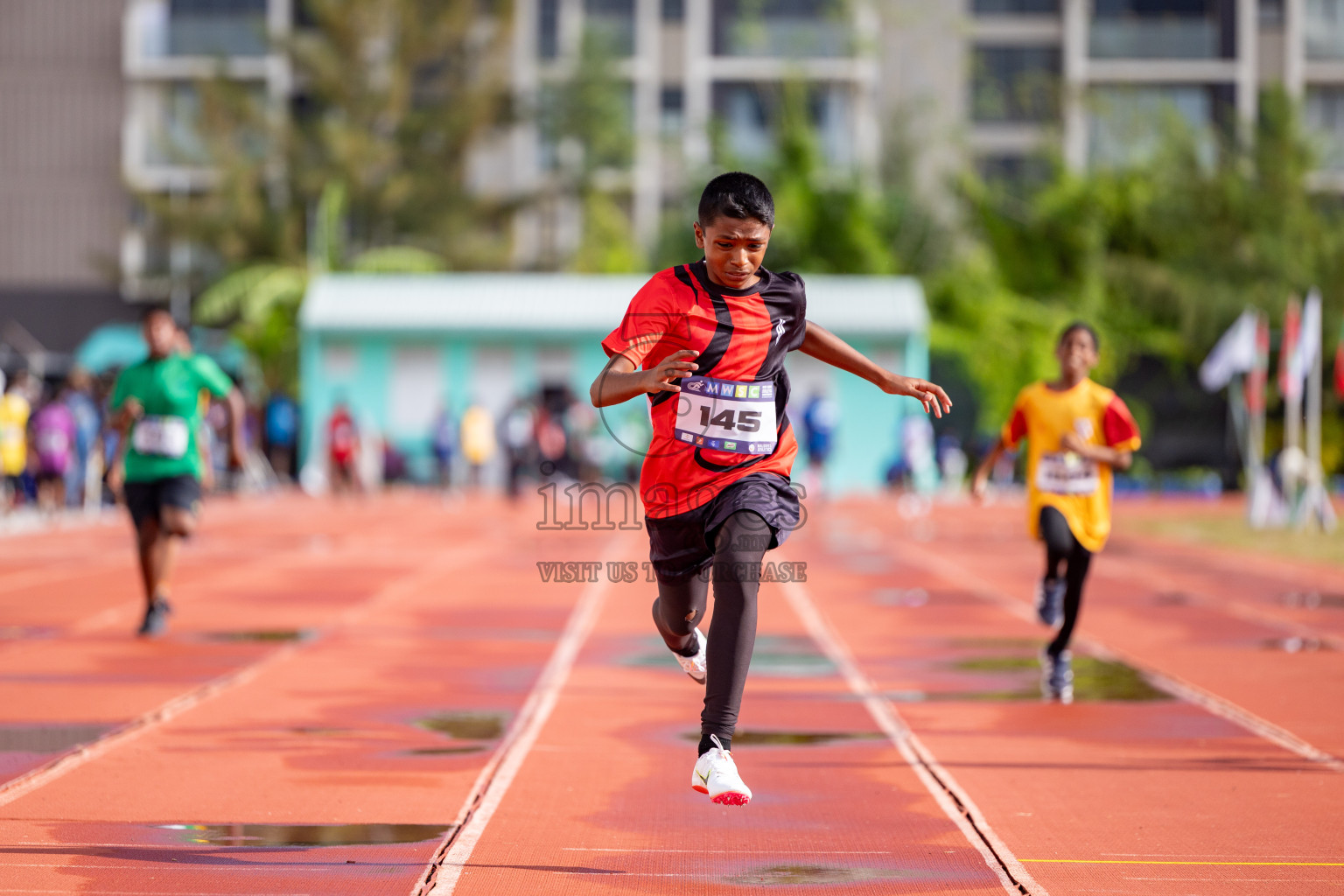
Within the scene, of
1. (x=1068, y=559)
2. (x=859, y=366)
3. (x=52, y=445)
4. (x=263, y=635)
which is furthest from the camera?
(x=52, y=445)

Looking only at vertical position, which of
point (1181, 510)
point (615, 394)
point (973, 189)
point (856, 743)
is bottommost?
point (1181, 510)

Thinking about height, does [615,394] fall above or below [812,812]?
above

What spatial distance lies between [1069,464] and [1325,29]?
47099 mm

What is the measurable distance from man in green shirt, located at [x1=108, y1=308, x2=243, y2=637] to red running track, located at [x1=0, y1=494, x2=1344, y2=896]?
566 mm

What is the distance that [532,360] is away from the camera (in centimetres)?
3606

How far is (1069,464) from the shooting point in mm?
8617

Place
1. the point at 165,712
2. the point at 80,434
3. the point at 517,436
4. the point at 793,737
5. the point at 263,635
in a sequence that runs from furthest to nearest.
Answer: the point at 517,436 → the point at 80,434 → the point at 263,635 → the point at 165,712 → the point at 793,737

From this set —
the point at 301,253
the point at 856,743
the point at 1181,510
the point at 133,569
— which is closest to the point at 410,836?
the point at 856,743

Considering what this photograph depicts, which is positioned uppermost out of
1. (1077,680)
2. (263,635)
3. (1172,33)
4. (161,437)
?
(1172,33)

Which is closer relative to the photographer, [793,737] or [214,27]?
[793,737]

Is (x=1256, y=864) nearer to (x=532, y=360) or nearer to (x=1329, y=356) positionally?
(x=1329, y=356)

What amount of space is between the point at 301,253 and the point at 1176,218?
24195 mm

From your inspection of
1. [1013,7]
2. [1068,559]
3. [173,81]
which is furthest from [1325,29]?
[1068,559]

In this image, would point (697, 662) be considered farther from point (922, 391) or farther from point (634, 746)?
point (922, 391)
